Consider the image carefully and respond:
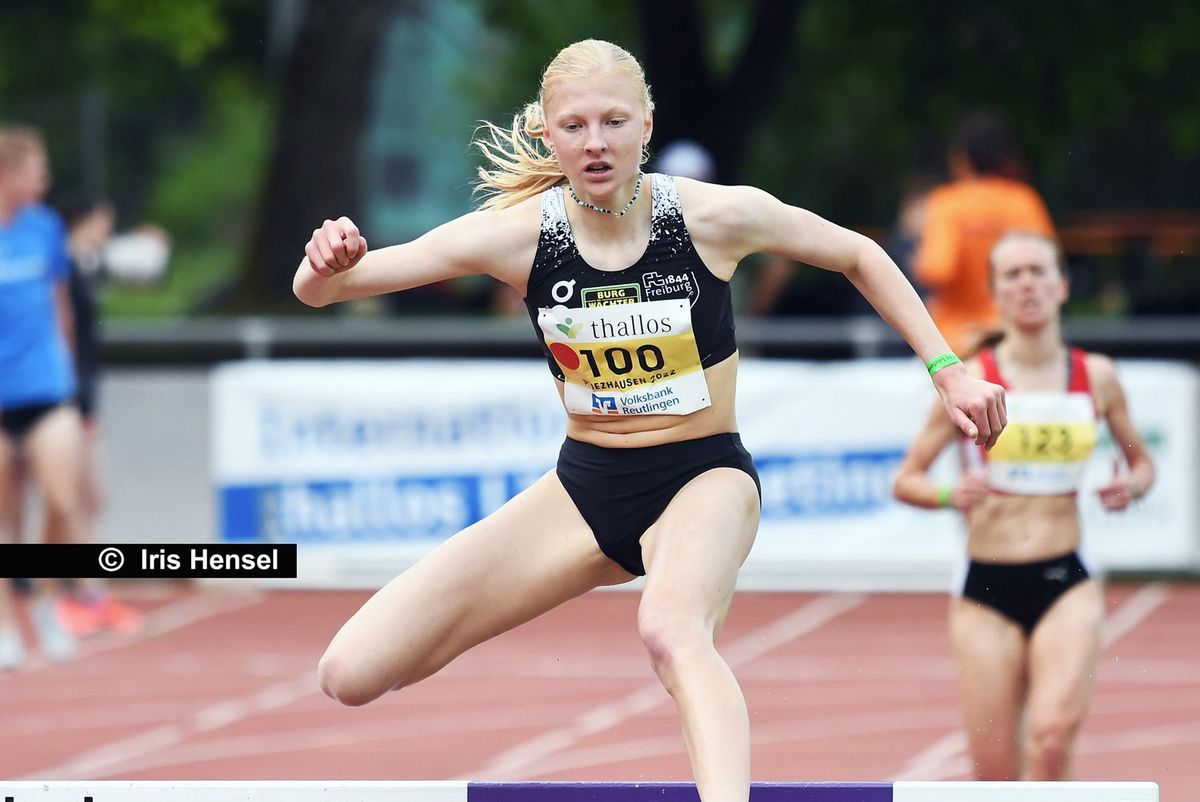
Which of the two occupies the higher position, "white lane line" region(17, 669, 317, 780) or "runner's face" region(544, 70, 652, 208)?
"runner's face" region(544, 70, 652, 208)

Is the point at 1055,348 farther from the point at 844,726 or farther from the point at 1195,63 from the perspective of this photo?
the point at 1195,63

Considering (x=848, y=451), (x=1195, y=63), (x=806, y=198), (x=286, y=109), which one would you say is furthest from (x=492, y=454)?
(x=806, y=198)

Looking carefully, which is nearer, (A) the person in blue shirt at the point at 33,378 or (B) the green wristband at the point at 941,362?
(B) the green wristband at the point at 941,362

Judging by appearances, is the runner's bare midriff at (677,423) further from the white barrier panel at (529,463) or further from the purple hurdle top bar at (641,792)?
the white barrier panel at (529,463)

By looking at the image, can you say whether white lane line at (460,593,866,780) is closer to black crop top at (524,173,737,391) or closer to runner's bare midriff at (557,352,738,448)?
runner's bare midriff at (557,352,738,448)

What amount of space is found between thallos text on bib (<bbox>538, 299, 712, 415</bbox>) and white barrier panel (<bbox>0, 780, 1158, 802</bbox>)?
0.87m

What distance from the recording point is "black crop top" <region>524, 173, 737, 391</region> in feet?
13.9

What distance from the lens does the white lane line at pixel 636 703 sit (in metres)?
7.19

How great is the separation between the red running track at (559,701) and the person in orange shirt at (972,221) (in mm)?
1728

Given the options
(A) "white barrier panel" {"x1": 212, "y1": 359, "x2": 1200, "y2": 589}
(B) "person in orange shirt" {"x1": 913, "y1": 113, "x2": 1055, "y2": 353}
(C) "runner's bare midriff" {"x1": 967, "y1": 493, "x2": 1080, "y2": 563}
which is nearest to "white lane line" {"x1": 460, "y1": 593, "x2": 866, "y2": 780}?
(A) "white barrier panel" {"x1": 212, "y1": 359, "x2": 1200, "y2": 589}

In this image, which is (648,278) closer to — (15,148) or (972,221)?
(972,221)

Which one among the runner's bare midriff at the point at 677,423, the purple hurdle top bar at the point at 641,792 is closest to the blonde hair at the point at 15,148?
the runner's bare midriff at the point at 677,423

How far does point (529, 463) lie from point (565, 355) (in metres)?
6.13

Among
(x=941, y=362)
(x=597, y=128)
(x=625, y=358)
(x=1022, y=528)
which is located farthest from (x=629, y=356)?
(x=1022, y=528)
